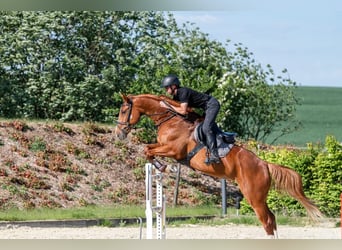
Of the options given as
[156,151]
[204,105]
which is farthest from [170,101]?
[156,151]

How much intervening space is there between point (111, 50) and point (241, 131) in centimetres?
278

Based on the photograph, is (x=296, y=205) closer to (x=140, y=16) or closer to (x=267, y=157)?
(x=267, y=157)

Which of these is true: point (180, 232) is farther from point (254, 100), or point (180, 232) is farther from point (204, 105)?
point (254, 100)

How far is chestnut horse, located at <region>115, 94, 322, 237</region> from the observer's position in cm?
886

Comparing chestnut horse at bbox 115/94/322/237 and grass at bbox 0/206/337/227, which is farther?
grass at bbox 0/206/337/227

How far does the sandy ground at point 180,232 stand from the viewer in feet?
31.8

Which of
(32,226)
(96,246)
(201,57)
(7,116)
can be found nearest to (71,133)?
(7,116)

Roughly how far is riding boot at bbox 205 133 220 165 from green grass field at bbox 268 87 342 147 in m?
9.25

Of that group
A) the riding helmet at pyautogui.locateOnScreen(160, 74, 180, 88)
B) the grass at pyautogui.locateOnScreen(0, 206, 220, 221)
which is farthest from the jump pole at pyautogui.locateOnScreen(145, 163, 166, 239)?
the grass at pyautogui.locateOnScreen(0, 206, 220, 221)

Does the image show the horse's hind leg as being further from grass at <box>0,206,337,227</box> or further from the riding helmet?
grass at <box>0,206,337,227</box>

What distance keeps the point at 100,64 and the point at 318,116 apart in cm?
1137

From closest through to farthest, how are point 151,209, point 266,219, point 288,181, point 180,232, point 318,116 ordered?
point 151,209 → point 266,219 → point 288,181 → point 180,232 → point 318,116

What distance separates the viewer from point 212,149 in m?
8.76

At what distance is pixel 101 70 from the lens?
16.3 m
